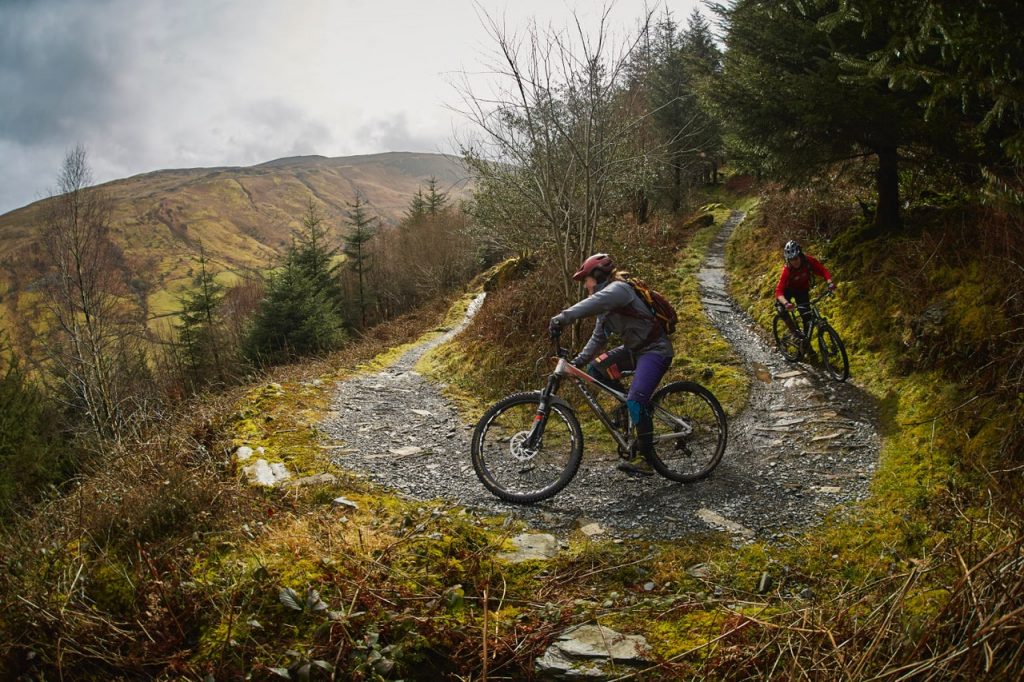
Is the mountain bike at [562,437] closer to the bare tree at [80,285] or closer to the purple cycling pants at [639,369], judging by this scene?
the purple cycling pants at [639,369]

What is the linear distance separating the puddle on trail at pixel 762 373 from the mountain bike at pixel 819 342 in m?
0.55

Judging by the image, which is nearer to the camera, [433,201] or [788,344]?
[788,344]

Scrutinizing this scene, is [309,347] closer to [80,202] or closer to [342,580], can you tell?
[80,202]

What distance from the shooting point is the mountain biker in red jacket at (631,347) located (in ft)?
16.4

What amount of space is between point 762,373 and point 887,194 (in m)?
4.00

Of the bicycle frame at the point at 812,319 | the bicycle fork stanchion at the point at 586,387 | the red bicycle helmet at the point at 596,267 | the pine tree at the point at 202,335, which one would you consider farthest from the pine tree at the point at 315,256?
the red bicycle helmet at the point at 596,267

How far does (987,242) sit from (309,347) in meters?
18.0

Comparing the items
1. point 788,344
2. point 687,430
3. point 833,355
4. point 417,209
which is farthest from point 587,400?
point 417,209

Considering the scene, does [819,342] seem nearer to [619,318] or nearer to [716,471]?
[716,471]

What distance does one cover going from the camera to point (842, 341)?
25.8 ft

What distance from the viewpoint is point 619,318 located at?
5074mm

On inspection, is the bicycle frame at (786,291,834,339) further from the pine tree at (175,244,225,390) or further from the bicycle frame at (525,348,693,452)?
the pine tree at (175,244,225,390)

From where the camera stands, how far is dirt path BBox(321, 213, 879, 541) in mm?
4680

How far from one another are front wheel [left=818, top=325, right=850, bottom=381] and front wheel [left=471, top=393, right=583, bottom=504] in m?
4.70
